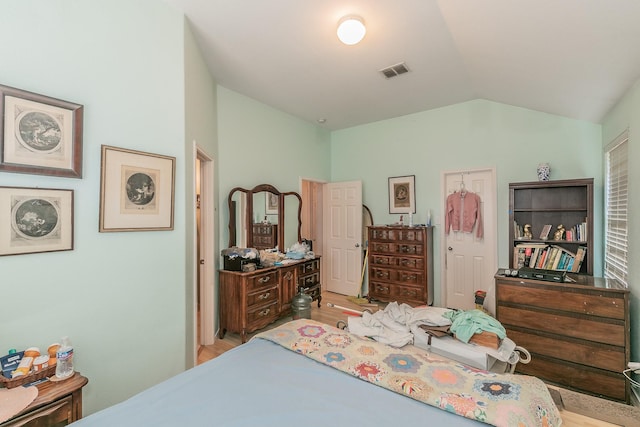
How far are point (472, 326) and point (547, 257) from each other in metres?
1.89

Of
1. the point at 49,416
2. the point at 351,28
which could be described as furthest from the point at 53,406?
the point at 351,28

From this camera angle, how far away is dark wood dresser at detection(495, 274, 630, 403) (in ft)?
7.04

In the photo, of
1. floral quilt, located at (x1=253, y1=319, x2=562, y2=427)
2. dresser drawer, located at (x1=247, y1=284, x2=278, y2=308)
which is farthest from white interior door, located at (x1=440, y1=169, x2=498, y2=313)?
floral quilt, located at (x1=253, y1=319, x2=562, y2=427)

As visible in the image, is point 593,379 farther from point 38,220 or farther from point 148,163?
point 38,220

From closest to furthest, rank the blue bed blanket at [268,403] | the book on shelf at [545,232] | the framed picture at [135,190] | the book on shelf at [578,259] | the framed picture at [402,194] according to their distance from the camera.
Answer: the blue bed blanket at [268,403]
the framed picture at [135,190]
the book on shelf at [578,259]
the book on shelf at [545,232]
the framed picture at [402,194]

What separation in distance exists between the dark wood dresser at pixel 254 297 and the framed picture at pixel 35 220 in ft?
5.41

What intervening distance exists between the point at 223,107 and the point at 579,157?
4.09m

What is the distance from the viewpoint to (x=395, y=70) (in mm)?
2920

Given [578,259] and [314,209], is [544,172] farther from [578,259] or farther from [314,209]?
[314,209]

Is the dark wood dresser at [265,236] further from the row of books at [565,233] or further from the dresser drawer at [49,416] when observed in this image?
the row of books at [565,233]

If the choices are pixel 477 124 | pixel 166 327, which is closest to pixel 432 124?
pixel 477 124

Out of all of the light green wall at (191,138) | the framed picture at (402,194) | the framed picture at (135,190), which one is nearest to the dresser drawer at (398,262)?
the framed picture at (402,194)

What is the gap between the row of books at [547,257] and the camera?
281 centimetres

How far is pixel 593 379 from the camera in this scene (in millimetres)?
2221
